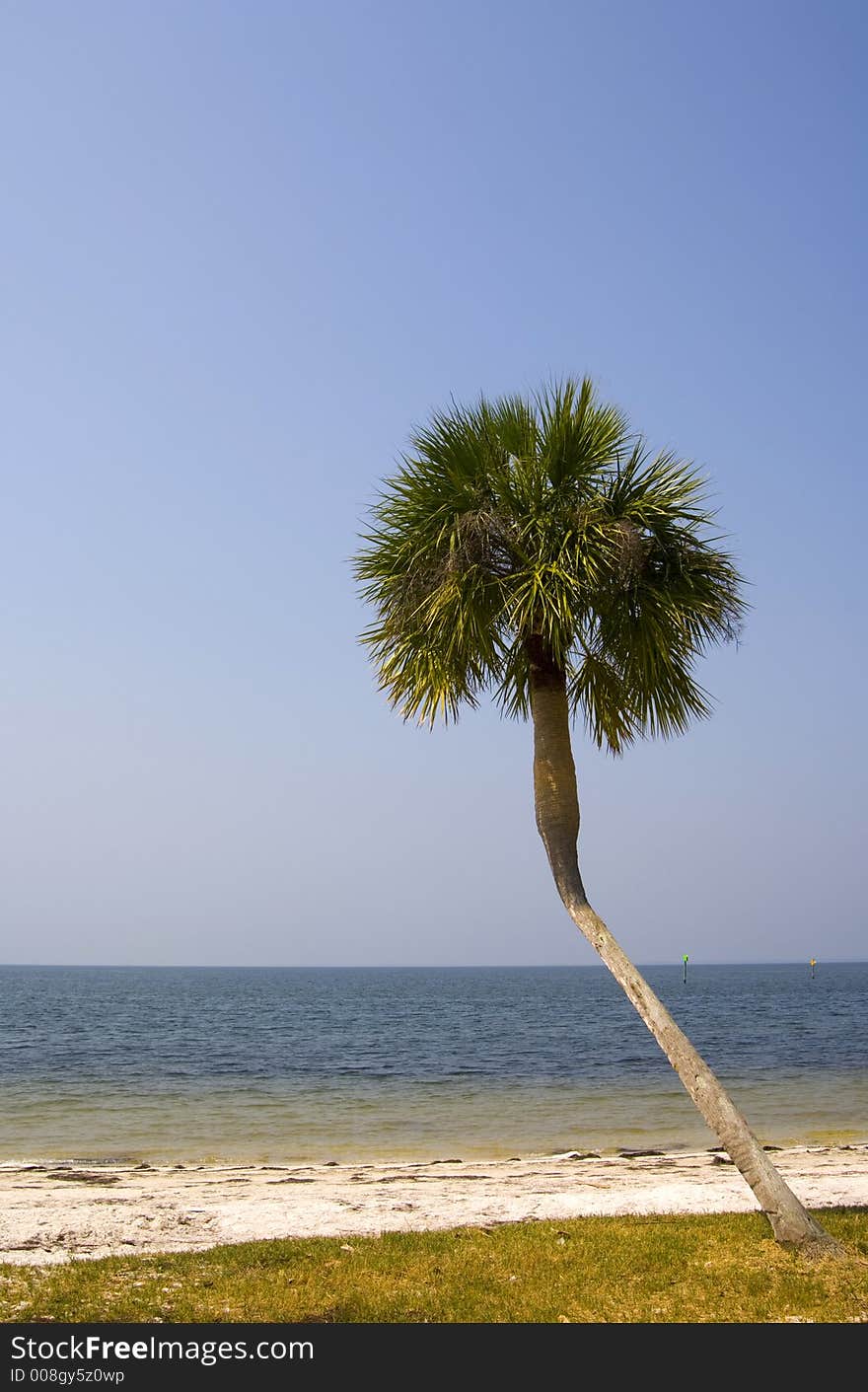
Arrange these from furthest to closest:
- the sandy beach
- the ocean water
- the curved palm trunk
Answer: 1. the ocean water
2. the sandy beach
3. the curved palm trunk

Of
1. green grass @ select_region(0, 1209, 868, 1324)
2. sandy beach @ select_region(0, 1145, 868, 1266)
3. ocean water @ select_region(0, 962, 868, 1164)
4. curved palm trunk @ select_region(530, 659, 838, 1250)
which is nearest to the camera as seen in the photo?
green grass @ select_region(0, 1209, 868, 1324)

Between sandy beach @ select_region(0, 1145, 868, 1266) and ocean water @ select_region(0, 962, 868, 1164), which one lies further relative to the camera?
ocean water @ select_region(0, 962, 868, 1164)

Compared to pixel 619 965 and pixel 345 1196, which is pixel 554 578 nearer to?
pixel 619 965

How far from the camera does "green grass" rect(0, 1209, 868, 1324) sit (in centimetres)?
759

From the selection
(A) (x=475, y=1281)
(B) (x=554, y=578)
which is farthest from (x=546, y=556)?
(A) (x=475, y=1281)

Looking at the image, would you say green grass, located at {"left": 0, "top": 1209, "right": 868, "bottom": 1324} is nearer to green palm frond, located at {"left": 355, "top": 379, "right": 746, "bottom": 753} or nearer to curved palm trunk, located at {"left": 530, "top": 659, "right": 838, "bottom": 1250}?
curved palm trunk, located at {"left": 530, "top": 659, "right": 838, "bottom": 1250}

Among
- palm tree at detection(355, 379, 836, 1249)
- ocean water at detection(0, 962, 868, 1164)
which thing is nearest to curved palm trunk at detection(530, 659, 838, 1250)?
palm tree at detection(355, 379, 836, 1249)

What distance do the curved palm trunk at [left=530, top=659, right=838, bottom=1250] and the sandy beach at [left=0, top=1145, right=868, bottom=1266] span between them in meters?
2.78

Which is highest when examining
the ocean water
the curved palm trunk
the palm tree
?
the palm tree

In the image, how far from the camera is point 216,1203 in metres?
12.9

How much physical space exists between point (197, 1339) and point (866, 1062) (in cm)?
3640

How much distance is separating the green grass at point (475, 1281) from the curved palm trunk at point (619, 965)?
1.23ft

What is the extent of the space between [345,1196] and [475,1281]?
5631mm

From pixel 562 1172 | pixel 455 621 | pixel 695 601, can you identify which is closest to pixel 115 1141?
pixel 562 1172
